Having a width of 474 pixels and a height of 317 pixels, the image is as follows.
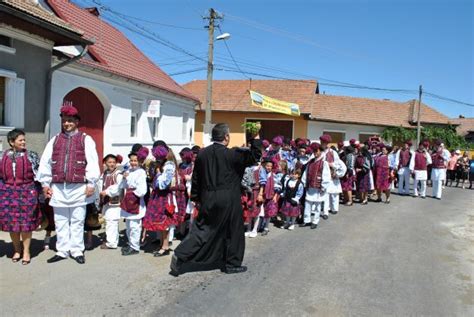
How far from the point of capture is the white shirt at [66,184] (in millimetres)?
5172

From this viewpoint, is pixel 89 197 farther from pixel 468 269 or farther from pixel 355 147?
pixel 355 147

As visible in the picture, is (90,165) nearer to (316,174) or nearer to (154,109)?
(316,174)

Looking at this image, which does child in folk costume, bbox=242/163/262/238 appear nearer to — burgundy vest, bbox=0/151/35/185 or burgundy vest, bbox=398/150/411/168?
burgundy vest, bbox=0/151/35/185

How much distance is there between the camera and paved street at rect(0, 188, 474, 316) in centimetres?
403

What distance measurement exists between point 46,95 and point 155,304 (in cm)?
621

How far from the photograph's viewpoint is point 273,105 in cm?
2322

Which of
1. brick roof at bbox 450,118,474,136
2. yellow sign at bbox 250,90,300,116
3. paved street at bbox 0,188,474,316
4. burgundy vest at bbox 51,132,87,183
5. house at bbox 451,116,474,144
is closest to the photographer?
paved street at bbox 0,188,474,316

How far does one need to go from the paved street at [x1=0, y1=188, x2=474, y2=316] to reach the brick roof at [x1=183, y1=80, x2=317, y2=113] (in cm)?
1940

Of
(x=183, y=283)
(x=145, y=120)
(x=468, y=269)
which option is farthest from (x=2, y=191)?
(x=145, y=120)

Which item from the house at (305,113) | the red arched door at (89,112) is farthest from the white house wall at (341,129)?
the red arched door at (89,112)

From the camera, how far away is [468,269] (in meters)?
5.64

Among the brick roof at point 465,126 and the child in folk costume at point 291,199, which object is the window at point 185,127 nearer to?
the child in folk costume at point 291,199

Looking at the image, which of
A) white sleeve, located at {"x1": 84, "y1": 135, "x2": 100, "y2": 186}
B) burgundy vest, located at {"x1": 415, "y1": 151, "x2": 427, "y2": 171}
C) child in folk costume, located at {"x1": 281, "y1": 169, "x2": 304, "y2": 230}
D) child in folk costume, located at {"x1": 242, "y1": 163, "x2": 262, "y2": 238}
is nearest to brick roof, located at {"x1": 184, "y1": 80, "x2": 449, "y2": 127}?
burgundy vest, located at {"x1": 415, "y1": 151, "x2": 427, "y2": 171}

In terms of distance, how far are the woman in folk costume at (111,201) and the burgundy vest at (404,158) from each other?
10.2 meters
